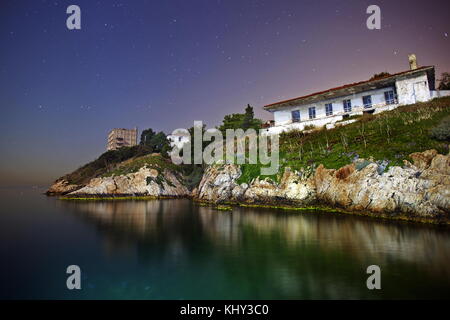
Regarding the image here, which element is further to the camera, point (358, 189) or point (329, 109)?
point (329, 109)

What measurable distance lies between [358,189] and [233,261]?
1838cm

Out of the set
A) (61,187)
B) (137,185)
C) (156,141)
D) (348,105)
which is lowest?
(61,187)

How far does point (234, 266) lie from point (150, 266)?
429 centimetres

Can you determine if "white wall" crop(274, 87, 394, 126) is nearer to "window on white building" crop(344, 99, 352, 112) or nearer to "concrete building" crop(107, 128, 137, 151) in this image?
"window on white building" crop(344, 99, 352, 112)

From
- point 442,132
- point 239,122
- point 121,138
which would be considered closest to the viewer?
point 442,132

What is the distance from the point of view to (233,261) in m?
12.4

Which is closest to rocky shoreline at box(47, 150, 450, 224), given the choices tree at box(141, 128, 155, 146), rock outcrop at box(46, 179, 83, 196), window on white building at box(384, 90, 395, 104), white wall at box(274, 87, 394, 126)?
white wall at box(274, 87, 394, 126)

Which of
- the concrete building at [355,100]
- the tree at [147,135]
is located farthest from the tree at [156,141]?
the concrete building at [355,100]

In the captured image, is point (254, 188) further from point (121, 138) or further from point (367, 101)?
point (121, 138)

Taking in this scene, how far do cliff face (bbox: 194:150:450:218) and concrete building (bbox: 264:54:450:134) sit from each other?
50.7 feet

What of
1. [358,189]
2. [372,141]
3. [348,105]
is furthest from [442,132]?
[348,105]
